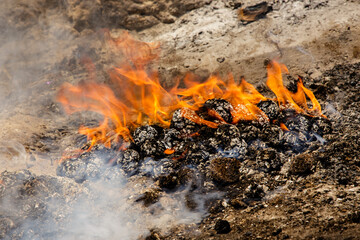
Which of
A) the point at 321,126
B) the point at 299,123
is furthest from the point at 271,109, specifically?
the point at 321,126

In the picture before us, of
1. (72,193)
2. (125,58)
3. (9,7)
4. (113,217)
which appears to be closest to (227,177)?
(113,217)

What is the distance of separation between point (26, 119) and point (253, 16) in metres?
6.27

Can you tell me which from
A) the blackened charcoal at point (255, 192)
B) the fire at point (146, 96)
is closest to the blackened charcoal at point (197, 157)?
the fire at point (146, 96)

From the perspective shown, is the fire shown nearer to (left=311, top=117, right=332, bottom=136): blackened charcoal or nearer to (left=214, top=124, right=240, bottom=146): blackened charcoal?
(left=214, top=124, right=240, bottom=146): blackened charcoal

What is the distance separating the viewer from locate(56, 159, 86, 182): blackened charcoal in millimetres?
5875

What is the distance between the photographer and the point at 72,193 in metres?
5.51

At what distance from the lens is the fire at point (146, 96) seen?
661 centimetres

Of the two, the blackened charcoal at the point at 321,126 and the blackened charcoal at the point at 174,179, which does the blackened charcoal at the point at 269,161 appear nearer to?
the blackened charcoal at the point at 321,126

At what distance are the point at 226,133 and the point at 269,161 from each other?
39.4 inches

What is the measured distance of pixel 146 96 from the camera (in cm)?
776

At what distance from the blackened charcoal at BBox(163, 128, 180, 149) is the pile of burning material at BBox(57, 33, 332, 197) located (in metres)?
0.02

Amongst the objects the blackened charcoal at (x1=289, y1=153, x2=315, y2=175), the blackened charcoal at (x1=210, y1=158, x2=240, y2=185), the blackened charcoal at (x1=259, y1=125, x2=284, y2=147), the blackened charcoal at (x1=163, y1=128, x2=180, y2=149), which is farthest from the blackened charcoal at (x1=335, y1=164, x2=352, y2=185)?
the blackened charcoal at (x1=163, y1=128, x2=180, y2=149)

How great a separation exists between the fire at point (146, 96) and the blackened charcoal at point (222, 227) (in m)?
2.33

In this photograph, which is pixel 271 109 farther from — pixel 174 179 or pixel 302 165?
pixel 174 179
